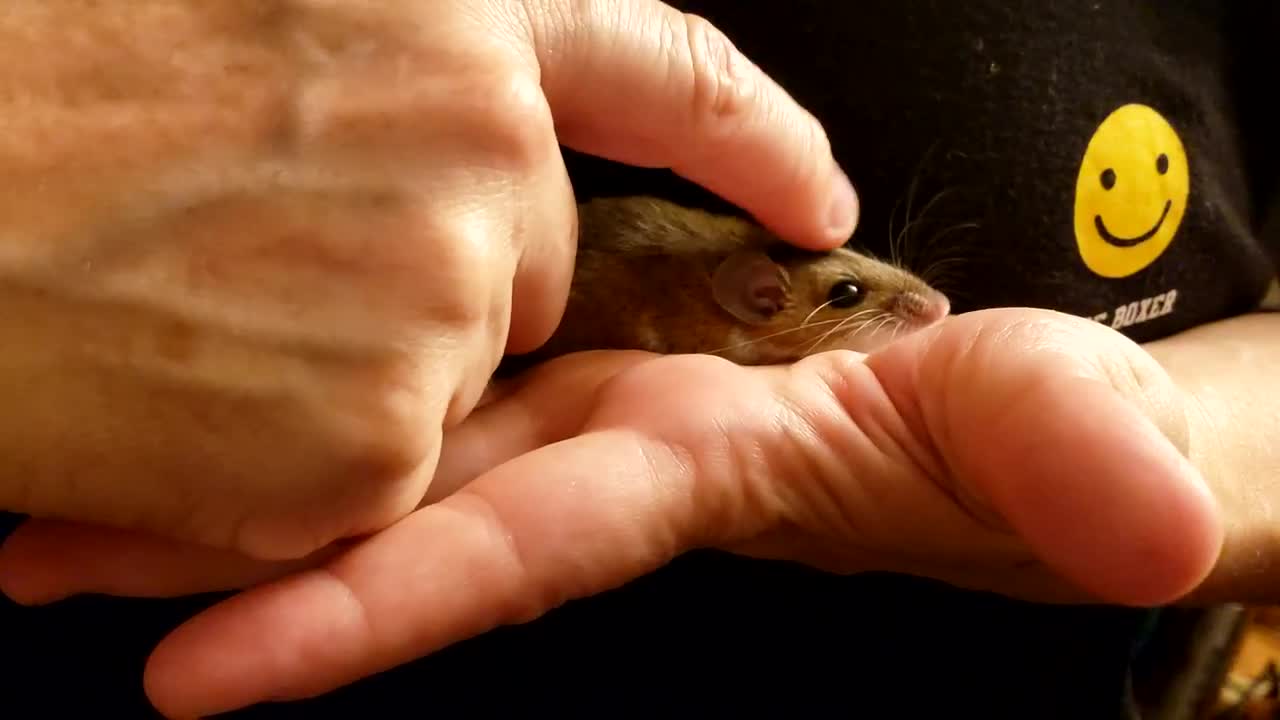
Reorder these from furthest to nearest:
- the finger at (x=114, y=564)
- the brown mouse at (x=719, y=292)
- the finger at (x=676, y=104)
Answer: the brown mouse at (x=719, y=292)
the finger at (x=676, y=104)
the finger at (x=114, y=564)

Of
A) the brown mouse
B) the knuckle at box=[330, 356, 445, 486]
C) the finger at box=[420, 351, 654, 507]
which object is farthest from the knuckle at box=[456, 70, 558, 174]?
the brown mouse

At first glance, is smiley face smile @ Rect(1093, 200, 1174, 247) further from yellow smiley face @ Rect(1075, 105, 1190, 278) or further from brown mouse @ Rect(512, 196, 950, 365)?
brown mouse @ Rect(512, 196, 950, 365)

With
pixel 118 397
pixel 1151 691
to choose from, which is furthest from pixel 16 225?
pixel 1151 691

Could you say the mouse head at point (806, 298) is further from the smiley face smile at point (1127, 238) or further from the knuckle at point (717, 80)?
the knuckle at point (717, 80)

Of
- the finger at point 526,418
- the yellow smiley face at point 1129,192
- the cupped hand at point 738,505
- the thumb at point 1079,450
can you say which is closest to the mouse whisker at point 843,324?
the yellow smiley face at point 1129,192

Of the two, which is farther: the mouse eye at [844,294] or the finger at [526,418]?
the mouse eye at [844,294]

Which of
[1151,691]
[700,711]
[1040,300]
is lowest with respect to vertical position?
[1151,691]

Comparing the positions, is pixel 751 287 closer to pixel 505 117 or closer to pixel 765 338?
pixel 765 338

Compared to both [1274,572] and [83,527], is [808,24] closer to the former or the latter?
[1274,572]
